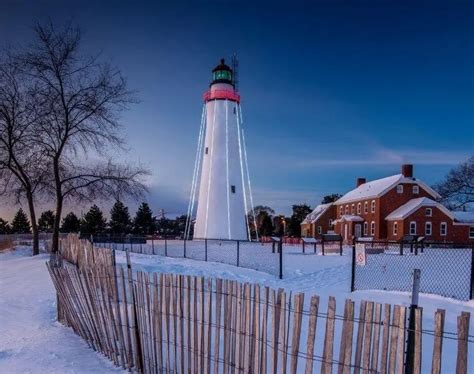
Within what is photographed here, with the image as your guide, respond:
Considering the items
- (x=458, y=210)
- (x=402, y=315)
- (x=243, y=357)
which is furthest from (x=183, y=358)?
(x=458, y=210)

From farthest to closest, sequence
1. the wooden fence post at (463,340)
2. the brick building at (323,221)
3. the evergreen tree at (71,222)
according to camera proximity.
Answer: the evergreen tree at (71,222), the brick building at (323,221), the wooden fence post at (463,340)

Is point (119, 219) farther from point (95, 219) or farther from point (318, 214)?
point (318, 214)

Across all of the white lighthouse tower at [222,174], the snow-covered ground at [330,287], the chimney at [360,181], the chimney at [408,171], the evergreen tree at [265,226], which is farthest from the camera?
the evergreen tree at [265,226]

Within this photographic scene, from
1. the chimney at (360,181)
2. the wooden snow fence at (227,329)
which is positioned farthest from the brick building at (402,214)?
the wooden snow fence at (227,329)

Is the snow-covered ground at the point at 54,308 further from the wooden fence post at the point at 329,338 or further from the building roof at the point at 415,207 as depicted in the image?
the building roof at the point at 415,207

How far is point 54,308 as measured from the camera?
10.4m

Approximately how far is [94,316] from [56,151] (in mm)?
16375

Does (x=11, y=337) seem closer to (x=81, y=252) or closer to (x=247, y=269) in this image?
(x=81, y=252)

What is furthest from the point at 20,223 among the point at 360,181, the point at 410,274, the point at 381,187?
the point at 410,274

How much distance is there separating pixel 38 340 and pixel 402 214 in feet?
137

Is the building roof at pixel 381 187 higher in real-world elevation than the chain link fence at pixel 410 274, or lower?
higher

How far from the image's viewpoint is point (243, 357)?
4.85 meters

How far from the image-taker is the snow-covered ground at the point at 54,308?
6.77 metres

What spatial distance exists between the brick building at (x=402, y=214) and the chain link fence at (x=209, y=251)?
63.7ft
